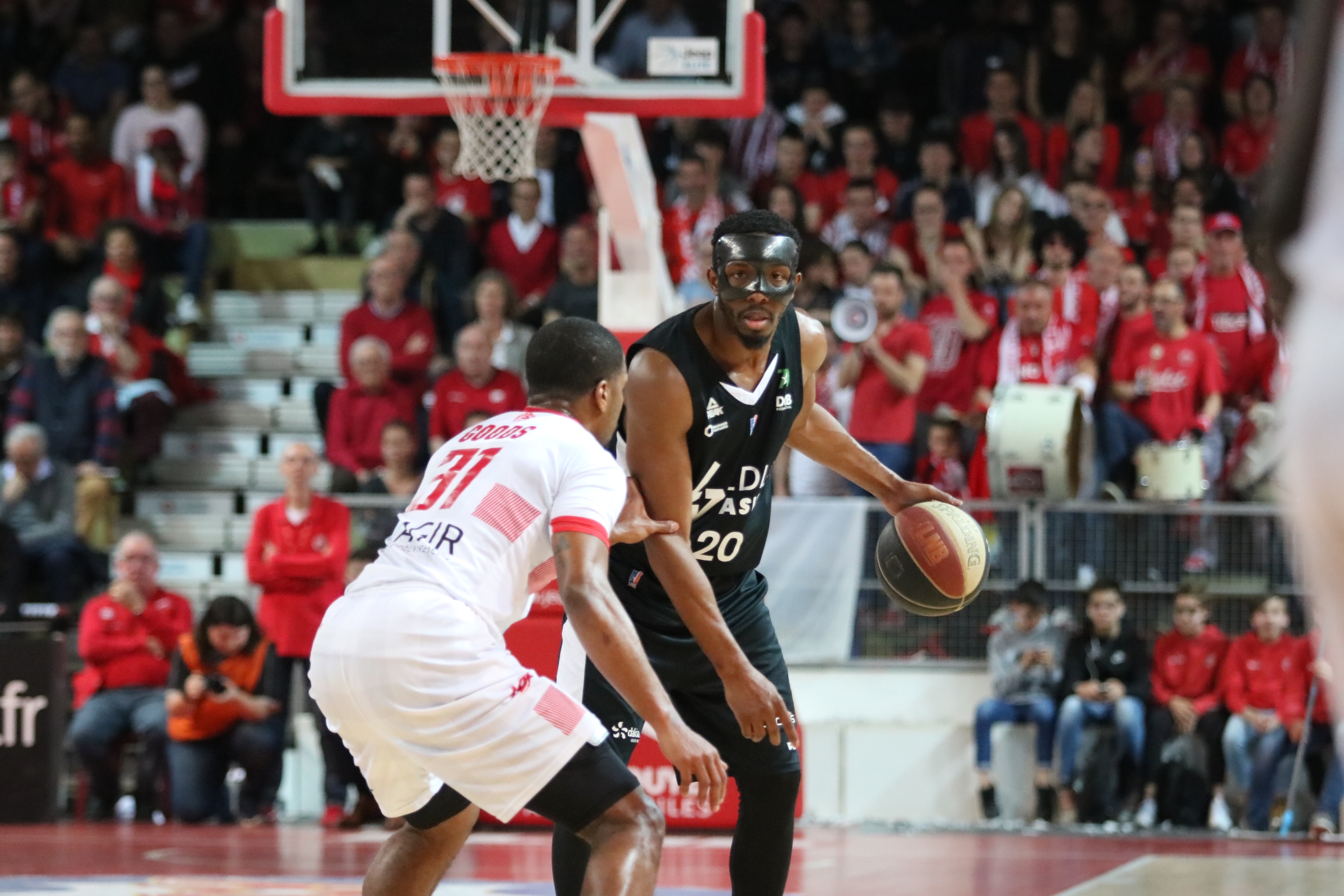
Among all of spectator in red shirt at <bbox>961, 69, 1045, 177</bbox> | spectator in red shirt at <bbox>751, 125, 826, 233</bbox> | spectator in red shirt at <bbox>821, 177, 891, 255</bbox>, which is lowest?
spectator in red shirt at <bbox>821, 177, 891, 255</bbox>

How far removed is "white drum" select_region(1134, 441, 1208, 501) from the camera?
9.95m

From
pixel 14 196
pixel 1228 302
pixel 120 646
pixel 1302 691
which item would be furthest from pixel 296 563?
pixel 1228 302

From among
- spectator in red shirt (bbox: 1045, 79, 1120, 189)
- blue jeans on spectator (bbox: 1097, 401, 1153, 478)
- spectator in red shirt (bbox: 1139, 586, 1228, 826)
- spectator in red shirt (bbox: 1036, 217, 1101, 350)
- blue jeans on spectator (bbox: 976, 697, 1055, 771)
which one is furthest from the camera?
spectator in red shirt (bbox: 1045, 79, 1120, 189)

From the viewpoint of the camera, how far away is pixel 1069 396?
10000 mm

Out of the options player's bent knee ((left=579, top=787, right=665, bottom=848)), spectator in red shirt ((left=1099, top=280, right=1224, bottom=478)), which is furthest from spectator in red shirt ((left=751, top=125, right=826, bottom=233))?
player's bent knee ((left=579, top=787, right=665, bottom=848))

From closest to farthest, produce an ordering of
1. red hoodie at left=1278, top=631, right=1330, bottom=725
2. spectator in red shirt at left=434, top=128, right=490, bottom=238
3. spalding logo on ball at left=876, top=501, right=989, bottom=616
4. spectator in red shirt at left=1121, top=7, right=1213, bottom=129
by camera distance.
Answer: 1. spalding logo on ball at left=876, top=501, right=989, bottom=616
2. red hoodie at left=1278, top=631, right=1330, bottom=725
3. spectator in red shirt at left=434, top=128, right=490, bottom=238
4. spectator in red shirt at left=1121, top=7, right=1213, bottom=129

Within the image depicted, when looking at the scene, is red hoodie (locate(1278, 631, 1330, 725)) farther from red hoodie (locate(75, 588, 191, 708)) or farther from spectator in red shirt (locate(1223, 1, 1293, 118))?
red hoodie (locate(75, 588, 191, 708))

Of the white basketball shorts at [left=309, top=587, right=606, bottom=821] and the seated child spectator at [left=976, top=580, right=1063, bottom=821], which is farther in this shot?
the seated child spectator at [left=976, top=580, right=1063, bottom=821]

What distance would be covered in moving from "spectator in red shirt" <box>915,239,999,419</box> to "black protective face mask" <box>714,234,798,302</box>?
21.2ft

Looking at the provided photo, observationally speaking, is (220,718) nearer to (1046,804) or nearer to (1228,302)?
(1046,804)

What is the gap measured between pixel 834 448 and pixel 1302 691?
18.0 ft

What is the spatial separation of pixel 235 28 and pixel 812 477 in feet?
26.5

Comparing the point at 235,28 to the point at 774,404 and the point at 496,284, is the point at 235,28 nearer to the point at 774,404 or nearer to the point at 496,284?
the point at 496,284

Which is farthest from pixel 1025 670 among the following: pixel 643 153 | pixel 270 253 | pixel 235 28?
pixel 235 28
